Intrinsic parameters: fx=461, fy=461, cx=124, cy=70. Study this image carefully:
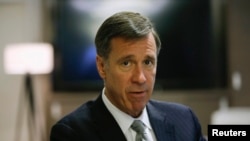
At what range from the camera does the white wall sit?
3371mm

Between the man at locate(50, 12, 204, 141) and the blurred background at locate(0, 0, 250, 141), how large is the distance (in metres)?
2.49

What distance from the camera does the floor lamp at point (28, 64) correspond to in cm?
333

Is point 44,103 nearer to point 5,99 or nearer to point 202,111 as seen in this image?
point 5,99

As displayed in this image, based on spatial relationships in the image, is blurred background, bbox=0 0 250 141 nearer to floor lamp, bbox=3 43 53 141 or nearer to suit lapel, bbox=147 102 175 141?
floor lamp, bbox=3 43 53 141

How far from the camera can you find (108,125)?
983 millimetres

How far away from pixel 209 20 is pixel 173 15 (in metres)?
0.28

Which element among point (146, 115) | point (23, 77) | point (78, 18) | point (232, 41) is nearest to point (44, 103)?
point (23, 77)

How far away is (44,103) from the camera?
3.54m

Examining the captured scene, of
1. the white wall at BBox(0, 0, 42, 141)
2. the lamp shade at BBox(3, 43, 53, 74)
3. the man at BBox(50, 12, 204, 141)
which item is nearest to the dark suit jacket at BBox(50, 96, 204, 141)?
the man at BBox(50, 12, 204, 141)

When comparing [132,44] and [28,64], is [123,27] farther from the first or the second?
[28,64]

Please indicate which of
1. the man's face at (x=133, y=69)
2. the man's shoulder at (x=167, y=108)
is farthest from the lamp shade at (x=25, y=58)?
the man's face at (x=133, y=69)

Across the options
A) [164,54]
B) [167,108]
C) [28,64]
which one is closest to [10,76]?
[28,64]

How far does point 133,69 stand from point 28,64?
254cm

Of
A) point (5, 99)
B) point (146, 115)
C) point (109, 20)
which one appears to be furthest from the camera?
point (5, 99)
